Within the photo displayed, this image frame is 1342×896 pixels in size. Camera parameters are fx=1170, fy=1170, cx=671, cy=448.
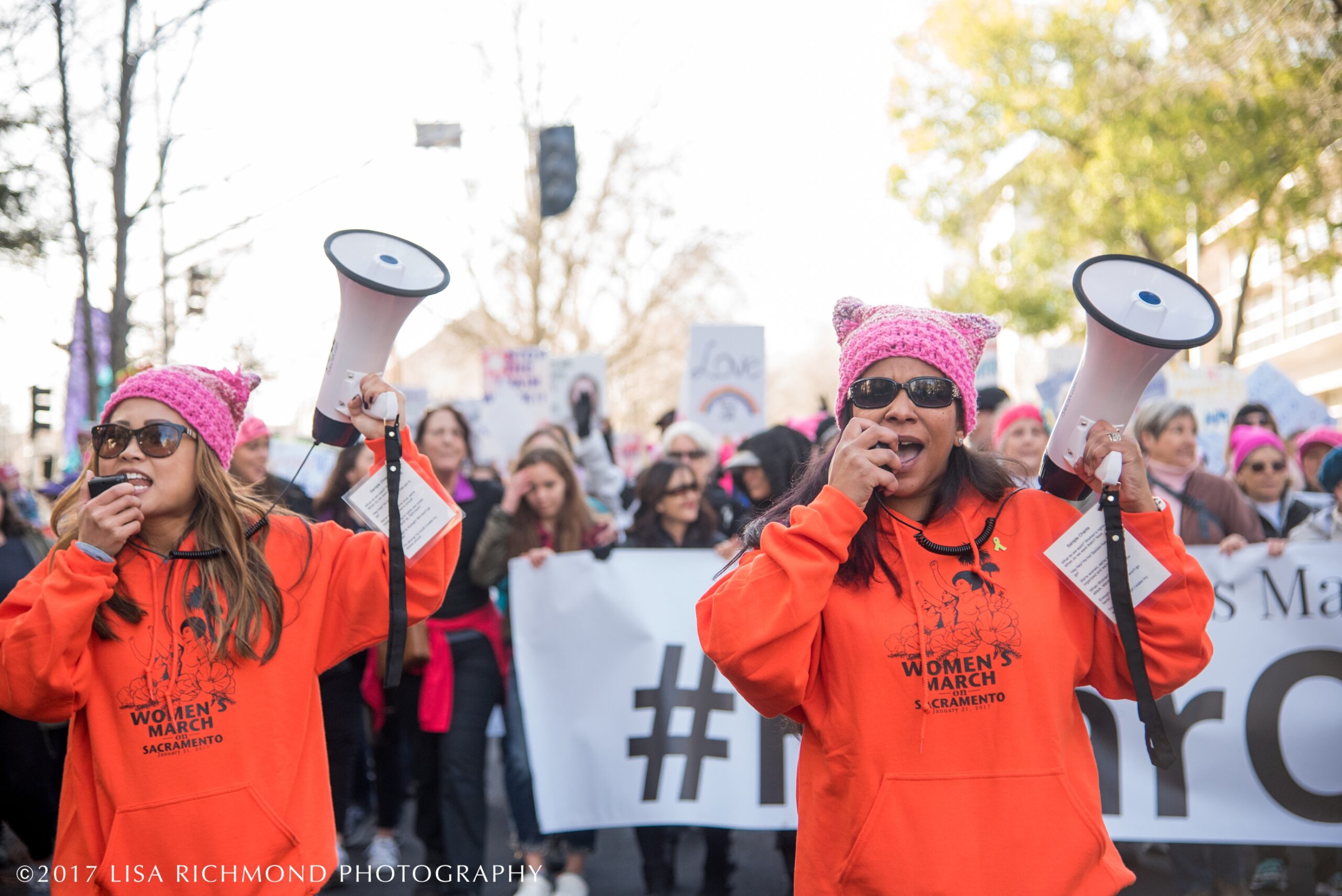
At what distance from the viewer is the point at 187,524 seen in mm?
2803

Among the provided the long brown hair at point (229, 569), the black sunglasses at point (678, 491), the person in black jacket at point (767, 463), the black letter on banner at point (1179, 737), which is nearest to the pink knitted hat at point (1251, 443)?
the black letter on banner at point (1179, 737)

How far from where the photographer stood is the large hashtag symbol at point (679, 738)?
5047mm

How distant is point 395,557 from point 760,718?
2.67 meters

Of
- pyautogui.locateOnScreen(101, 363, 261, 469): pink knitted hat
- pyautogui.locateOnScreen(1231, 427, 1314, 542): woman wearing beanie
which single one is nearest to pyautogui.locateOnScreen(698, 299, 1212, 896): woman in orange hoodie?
pyautogui.locateOnScreen(101, 363, 261, 469): pink knitted hat

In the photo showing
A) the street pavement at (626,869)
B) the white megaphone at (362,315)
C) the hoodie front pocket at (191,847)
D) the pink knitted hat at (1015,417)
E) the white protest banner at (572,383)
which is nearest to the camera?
the hoodie front pocket at (191,847)

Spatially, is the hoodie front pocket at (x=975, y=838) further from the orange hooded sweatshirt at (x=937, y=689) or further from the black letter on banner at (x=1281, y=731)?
the black letter on banner at (x=1281, y=731)

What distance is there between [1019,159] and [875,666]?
24344 millimetres

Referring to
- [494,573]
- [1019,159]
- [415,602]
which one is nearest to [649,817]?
[494,573]

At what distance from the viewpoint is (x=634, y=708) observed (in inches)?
204

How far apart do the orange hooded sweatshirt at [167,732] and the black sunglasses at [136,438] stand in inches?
9.2

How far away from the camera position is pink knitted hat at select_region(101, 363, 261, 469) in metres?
2.80

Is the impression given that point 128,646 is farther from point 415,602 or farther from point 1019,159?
point 1019,159

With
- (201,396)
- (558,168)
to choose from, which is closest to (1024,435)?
(201,396)

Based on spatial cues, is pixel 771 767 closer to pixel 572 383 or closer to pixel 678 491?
pixel 678 491
